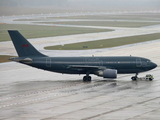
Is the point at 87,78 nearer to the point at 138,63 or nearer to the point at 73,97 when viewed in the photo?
the point at 138,63

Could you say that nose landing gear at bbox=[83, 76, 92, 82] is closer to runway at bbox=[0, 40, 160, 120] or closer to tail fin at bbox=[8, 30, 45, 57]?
→ runway at bbox=[0, 40, 160, 120]

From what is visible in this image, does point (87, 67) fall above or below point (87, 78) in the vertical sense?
above

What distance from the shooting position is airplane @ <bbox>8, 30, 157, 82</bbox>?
2314 inches

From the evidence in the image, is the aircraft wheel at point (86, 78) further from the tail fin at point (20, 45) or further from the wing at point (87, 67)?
the tail fin at point (20, 45)

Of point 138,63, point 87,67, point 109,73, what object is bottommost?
point 109,73

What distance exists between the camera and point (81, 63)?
5922 centimetres

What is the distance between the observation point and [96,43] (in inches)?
4476

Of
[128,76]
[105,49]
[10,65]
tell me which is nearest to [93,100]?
[128,76]

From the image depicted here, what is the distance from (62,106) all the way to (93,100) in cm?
455

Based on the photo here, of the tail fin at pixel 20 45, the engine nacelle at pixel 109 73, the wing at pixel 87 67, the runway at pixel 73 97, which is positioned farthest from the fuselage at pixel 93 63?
the runway at pixel 73 97

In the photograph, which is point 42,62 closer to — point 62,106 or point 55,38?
point 62,106

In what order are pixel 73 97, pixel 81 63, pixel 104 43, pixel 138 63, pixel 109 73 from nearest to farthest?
1. pixel 73 97
2. pixel 109 73
3. pixel 138 63
4. pixel 81 63
5. pixel 104 43

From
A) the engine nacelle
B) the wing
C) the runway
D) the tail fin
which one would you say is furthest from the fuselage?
the runway

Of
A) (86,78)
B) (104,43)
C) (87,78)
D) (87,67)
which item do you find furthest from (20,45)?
(104,43)
